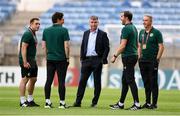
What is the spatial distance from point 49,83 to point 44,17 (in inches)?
1017

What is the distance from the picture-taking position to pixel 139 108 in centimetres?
1531

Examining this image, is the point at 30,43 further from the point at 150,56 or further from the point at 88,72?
the point at 150,56

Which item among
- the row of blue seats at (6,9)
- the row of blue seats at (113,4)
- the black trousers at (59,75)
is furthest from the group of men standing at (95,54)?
the row of blue seats at (113,4)

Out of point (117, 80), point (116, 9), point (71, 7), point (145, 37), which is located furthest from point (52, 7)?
point (145, 37)

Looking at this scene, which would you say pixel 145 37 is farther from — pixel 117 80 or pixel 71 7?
pixel 71 7

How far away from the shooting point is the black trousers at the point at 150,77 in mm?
15719

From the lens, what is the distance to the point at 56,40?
604 inches

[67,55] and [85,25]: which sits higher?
[67,55]

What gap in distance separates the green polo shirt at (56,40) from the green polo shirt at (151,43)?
1.66 m

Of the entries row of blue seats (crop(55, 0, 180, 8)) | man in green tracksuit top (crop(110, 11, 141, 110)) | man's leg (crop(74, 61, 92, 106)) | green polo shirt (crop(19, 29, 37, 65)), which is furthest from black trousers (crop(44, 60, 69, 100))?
row of blue seats (crop(55, 0, 180, 8))

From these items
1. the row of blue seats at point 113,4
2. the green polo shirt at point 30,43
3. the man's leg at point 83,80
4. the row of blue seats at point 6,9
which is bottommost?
the row of blue seats at point 6,9

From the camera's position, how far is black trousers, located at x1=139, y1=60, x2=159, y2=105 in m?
15.7

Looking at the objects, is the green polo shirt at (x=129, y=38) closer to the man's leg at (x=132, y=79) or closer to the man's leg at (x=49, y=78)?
the man's leg at (x=132, y=79)

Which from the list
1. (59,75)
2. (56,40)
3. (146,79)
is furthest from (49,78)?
(146,79)
